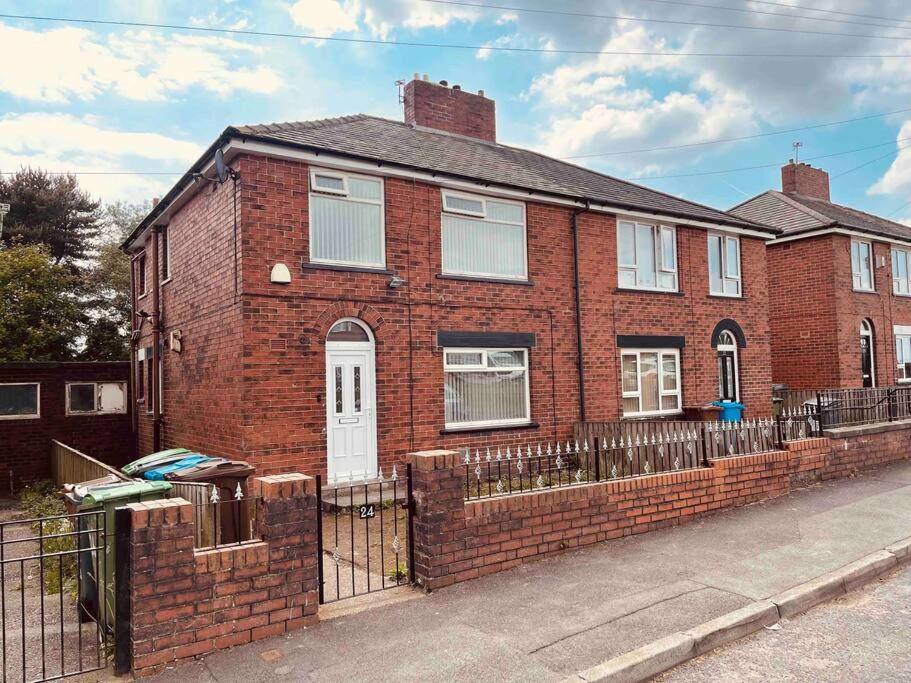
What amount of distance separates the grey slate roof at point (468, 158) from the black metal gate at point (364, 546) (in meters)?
5.18

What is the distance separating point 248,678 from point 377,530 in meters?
3.87

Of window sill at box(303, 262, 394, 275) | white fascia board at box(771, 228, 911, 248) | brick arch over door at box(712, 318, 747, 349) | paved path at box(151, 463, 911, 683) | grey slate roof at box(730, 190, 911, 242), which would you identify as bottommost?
paved path at box(151, 463, 911, 683)

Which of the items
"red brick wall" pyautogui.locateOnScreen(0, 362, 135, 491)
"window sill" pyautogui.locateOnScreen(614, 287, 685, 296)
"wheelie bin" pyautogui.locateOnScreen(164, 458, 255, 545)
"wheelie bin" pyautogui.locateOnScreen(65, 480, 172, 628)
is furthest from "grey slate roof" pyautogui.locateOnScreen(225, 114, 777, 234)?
"red brick wall" pyautogui.locateOnScreen(0, 362, 135, 491)

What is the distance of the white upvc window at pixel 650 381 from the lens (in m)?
13.3

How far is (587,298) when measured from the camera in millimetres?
12664

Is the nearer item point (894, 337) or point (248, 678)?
point (248, 678)

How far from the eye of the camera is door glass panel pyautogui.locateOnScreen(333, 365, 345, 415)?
973 centimetres

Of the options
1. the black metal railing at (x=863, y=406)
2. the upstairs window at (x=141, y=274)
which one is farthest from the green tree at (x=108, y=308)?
the black metal railing at (x=863, y=406)

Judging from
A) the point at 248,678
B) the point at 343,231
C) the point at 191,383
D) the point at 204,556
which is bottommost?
the point at 248,678

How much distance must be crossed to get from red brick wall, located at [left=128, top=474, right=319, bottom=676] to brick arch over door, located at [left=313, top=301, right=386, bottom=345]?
483 centimetres

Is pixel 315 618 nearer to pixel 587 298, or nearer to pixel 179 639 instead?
pixel 179 639

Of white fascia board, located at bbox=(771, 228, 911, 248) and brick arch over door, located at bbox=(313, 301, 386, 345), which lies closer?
brick arch over door, located at bbox=(313, 301, 386, 345)

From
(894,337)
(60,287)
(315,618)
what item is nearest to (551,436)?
(315,618)

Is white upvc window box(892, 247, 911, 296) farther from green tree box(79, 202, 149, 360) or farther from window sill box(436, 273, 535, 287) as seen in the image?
green tree box(79, 202, 149, 360)
